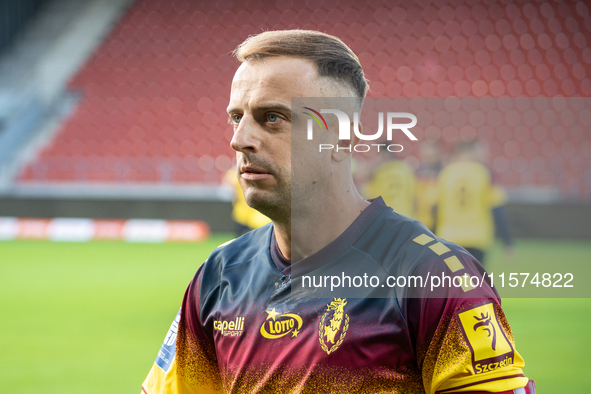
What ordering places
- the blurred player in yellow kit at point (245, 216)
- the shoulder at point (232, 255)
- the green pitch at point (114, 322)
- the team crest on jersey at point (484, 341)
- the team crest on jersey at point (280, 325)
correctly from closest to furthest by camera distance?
the team crest on jersey at point (484, 341) < the team crest on jersey at point (280, 325) < the shoulder at point (232, 255) < the green pitch at point (114, 322) < the blurred player in yellow kit at point (245, 216)

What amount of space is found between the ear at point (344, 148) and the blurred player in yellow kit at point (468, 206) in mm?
3865

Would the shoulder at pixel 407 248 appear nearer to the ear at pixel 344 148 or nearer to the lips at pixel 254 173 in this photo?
the ear at pixel 344 148

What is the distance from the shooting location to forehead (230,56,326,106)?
4.60 feet

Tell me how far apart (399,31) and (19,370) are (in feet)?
44.4

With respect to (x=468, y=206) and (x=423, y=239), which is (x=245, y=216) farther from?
(x=423, y=239)

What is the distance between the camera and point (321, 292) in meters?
1.49

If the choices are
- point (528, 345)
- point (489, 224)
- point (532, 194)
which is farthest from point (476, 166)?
point (532, 194)

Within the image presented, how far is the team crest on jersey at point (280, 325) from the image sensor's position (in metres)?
1.49

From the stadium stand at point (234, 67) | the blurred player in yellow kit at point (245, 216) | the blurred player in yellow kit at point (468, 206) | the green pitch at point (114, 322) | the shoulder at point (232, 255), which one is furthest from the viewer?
the stadium stand at point (234, 67)

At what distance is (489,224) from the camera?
19.5ft

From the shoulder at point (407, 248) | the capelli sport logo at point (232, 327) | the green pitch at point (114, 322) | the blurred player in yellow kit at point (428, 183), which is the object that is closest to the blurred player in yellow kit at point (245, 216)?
the green pitch at point (114, 322)

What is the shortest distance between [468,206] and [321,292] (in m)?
4.44

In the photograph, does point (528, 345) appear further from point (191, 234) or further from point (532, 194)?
point (191, 234)

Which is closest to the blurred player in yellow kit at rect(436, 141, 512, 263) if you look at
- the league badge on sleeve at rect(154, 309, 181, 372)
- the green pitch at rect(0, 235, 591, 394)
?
the green pitch at rect(0, 235, 591, 394)
